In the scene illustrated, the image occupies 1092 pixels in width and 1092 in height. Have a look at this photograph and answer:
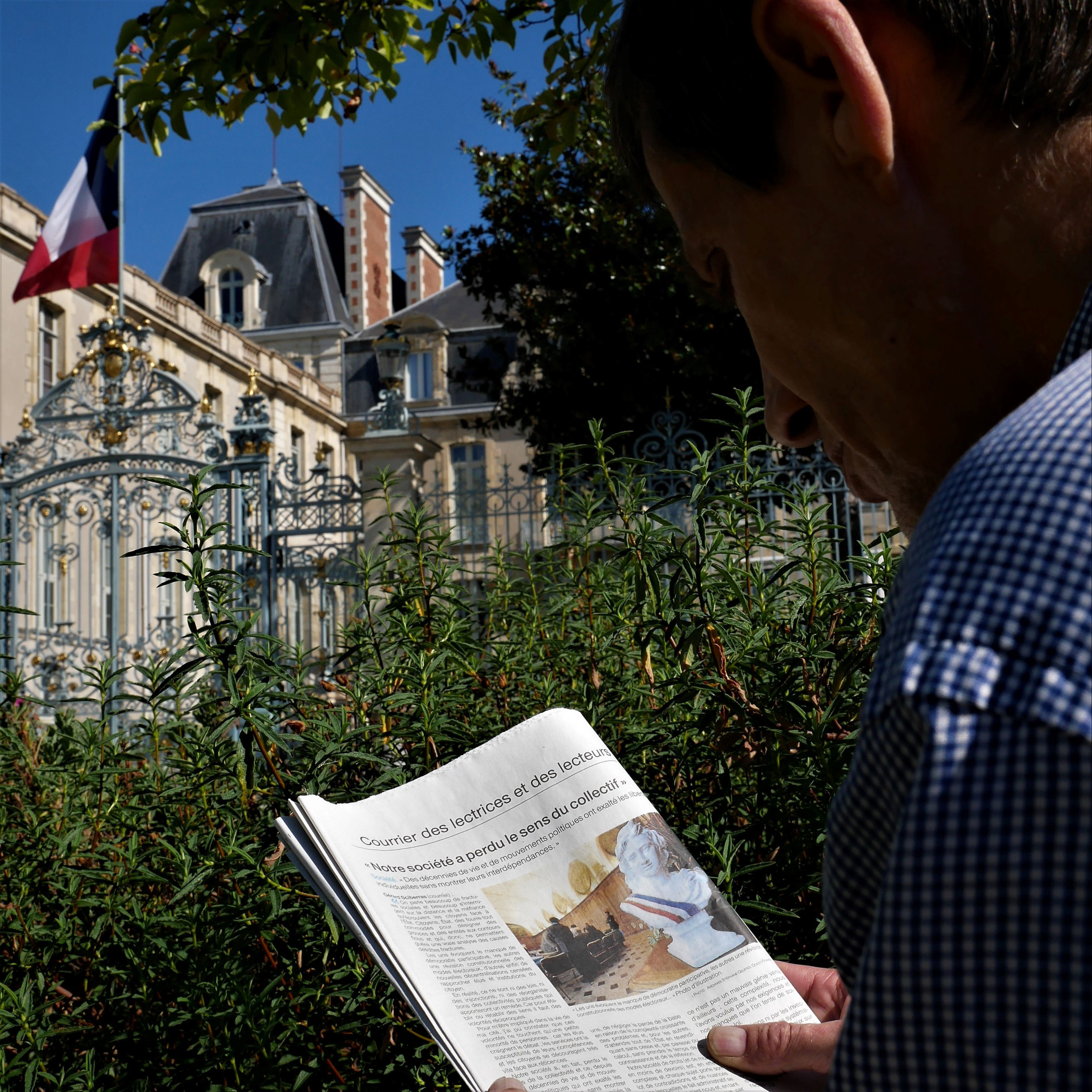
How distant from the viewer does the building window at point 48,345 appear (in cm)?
1602

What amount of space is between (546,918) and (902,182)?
85 cm

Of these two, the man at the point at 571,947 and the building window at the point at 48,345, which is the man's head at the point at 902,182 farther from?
the building window at the point at 48,345

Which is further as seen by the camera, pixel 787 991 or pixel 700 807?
pixel 700 807

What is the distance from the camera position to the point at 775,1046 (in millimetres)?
1013

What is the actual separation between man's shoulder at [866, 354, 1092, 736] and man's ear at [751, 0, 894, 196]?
30cm

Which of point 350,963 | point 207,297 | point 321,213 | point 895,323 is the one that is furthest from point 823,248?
point 321,213

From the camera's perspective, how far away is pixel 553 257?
37.7 feet

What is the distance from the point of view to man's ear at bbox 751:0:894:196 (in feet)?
2.17

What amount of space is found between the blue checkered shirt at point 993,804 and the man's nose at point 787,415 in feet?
1.80

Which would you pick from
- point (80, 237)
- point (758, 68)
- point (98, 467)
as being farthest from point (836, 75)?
point (80, 237)

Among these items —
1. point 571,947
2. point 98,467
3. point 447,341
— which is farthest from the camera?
point 447,341

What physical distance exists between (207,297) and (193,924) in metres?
29.7

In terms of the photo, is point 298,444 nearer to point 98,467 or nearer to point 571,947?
point 98,467

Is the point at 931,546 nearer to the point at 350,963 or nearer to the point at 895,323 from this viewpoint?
the point at 895,323
